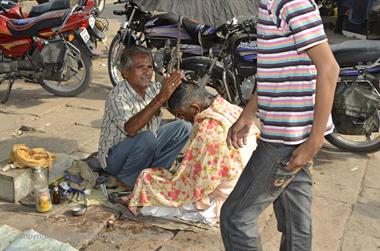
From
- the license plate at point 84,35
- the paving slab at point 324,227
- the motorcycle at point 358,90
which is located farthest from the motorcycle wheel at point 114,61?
the paving slab at point 324,227

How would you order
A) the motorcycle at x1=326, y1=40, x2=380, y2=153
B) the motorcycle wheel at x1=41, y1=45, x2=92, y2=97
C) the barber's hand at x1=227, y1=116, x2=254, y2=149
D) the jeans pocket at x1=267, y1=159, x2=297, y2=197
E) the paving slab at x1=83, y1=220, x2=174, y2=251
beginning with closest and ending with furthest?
the jeans pocket at x1=267, y1=159, x2=297, y2=197, the barber's hand at x1=227, y1=116, x2=254, y2=149, the paving slab at x1=83, y1=220, x2=174, y2=251, the motorcycle at x1=326, y1=40, x2=380, y2=153, the motorcycle wheel at x1=41, y1=45, x2=92, y2=97

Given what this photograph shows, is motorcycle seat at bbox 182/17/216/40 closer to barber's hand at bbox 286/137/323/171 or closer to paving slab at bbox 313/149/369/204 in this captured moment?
paving slab at bbox 313/149/369/204

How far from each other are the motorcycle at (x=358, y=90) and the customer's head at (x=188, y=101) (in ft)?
4.94

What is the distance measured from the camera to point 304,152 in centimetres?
205

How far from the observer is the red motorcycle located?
19.2ft

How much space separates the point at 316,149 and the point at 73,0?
495 cm

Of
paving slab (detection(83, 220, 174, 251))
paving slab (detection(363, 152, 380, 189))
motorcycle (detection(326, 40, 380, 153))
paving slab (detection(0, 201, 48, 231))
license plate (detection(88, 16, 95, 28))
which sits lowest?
paving slab (detection(363, 152, 380, 189))

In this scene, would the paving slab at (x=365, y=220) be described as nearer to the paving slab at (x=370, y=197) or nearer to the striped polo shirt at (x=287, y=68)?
the paving slab at (x=370, y=197)

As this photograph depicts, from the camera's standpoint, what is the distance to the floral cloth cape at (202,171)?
10.8 feet

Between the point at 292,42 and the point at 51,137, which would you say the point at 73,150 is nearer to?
the point at 51,137

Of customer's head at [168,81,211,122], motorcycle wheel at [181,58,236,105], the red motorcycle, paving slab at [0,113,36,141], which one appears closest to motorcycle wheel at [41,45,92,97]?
the red motorcycle

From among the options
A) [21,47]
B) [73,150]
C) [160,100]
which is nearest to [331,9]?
[21,47]

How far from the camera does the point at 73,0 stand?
6254 millimetres

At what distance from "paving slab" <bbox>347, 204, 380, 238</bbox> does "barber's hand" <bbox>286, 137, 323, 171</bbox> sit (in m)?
1.63
